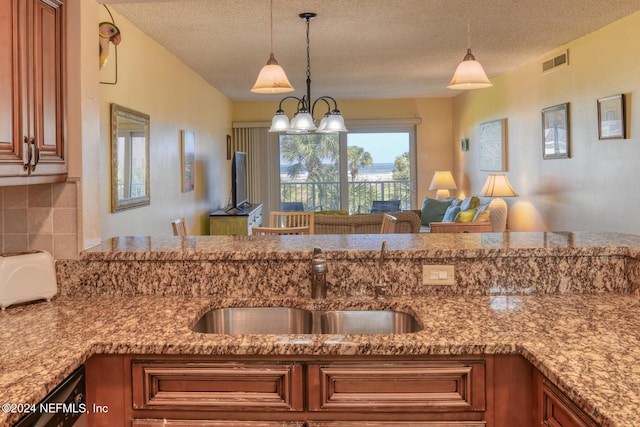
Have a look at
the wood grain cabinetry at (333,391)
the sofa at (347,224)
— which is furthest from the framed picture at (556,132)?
the wood grain cabinetry at (333,391)

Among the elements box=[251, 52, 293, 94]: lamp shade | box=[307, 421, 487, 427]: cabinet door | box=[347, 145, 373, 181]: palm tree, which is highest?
box=[347, 145, 373, 181]: palm tree

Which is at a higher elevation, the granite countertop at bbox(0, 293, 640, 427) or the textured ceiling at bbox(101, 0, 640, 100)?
the textured ceiling at bbox(101, 0, 640, 100)

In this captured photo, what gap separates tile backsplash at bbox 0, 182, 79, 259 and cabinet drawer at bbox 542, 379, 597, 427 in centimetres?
162

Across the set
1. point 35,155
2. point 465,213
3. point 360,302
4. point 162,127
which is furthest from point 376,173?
point 35,155

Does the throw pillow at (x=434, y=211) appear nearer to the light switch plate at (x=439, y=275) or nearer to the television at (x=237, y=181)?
the television at (x=237, y=181)

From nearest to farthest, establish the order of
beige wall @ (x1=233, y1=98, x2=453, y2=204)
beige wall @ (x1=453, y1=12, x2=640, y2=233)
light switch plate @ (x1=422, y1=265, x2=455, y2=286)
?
light switch plate @ (x1=422, y1=265, x2=455, y2=286) → beige wall @ (x1=453, y1=12, x2=640, y2=233) → beige wall @ (x1=233, y1=98, x2=453, y2=204)

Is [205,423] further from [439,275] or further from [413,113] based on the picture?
[413,113]

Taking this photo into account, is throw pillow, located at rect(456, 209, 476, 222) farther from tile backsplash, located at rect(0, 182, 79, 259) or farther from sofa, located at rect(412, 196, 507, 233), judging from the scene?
tile backsplash, located at rect(0, 182, 79, 259)

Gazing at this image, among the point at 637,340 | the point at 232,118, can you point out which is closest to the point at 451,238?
the point at 637,340

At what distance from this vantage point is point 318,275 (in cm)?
196

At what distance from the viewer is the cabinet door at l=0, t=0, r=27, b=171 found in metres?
1.67

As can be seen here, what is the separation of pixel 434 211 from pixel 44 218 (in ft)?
21.3

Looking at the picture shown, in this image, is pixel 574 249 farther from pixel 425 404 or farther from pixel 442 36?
pixel 442 36

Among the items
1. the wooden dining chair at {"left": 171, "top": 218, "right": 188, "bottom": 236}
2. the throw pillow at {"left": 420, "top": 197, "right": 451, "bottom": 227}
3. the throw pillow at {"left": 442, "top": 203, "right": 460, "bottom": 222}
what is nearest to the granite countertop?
the wooden dining chair at {"left": 171, "top": 218, "right": 188, "bottom": 236}
